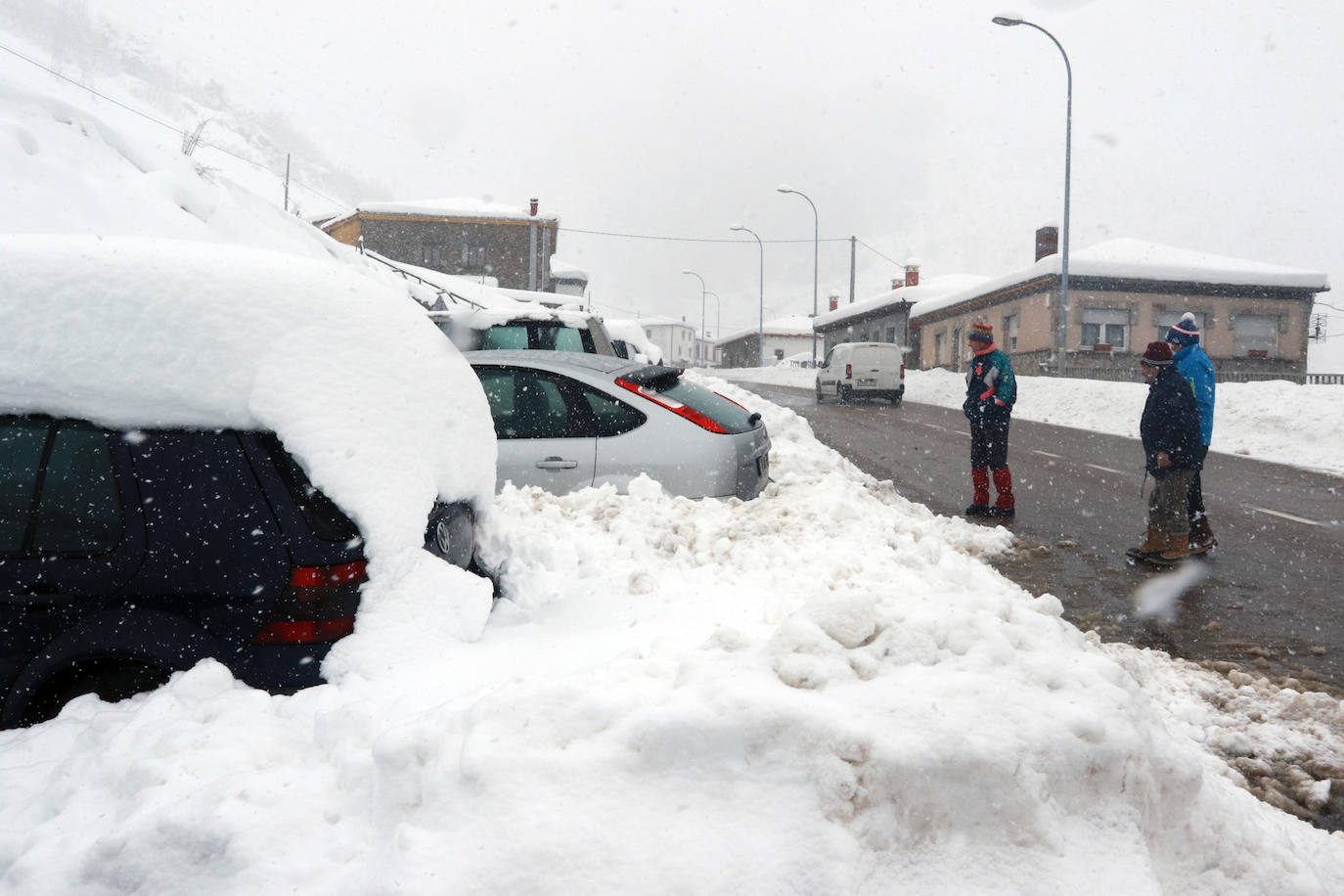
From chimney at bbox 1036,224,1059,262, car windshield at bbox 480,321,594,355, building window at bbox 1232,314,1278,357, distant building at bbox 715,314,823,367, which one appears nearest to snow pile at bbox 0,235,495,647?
car windshield at bbox 480,321,594,355

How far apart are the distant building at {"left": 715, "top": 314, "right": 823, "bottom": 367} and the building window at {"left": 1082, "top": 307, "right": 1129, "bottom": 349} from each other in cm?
5397

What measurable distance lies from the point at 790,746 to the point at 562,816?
1.94 ft

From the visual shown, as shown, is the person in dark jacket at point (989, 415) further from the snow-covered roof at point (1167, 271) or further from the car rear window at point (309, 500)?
the snow-covered roof at point (1167, 271)

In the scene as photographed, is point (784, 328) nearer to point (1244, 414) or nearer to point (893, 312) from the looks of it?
point (893, 312)

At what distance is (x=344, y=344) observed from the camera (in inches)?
115

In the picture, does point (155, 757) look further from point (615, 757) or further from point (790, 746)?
point (790, 746)

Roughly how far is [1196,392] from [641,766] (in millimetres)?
6296

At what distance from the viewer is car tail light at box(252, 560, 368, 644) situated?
259cm

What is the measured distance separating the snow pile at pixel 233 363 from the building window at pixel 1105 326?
1236 inches

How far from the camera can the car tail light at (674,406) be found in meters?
5.49

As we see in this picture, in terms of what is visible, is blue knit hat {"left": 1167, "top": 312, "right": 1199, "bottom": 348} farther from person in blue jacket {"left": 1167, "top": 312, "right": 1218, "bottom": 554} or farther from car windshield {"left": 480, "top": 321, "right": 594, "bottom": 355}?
car windshield {"left": 480, "top": 321, "right": 594, "bottom": 355}

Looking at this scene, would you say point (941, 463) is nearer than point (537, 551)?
No

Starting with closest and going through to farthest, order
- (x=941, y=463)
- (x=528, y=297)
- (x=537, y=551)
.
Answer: (x=537, y=551) < (x=941, y=463) < (x=528, y=297)

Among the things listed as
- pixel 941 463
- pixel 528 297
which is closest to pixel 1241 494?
pixel 941 463
